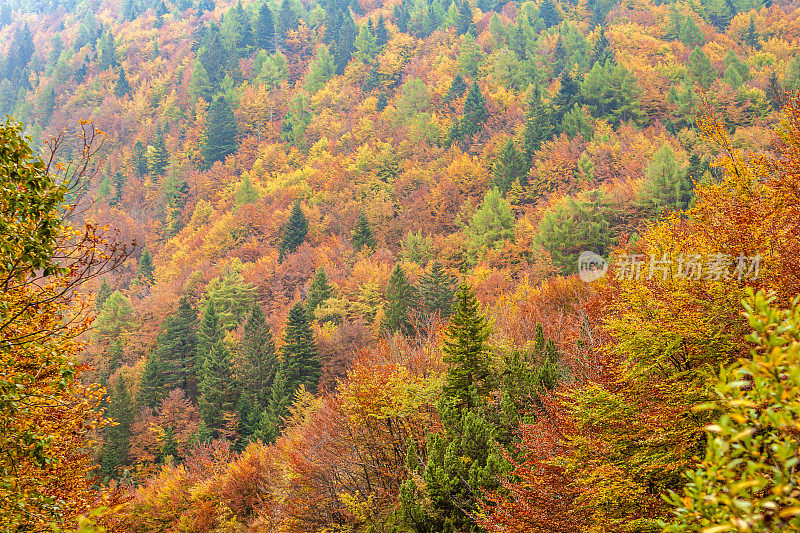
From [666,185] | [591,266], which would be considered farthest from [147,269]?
[666,185]

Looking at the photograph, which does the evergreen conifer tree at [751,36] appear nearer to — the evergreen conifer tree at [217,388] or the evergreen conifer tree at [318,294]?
the evergreen conifer tree at [318,294]

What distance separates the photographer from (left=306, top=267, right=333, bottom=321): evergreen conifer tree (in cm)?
4171

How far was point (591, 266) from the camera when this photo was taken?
35.1 m

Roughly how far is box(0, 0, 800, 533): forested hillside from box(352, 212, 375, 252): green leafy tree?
373mm

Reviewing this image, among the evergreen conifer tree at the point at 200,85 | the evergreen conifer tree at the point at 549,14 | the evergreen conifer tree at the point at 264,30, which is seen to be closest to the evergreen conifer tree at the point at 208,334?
the evergreen conifer tree at the point at 200,85

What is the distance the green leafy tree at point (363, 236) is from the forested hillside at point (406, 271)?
37 cm

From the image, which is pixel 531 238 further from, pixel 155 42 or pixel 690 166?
pixel 155 42

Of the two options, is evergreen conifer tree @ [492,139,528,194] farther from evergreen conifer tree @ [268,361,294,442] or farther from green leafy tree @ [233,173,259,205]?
→ evergreen conifer tree @ [268,361,294,442]

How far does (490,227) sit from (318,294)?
17735 millimetres

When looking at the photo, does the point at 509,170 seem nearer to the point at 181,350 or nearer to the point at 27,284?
the point at 181,350

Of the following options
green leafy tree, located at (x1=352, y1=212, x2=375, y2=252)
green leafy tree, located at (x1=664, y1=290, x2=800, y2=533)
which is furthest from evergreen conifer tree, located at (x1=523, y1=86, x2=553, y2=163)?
green leafy tree, located at (x1=664, y1=290, x2=800, y2=533)

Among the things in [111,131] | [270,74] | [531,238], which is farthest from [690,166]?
[111,131]

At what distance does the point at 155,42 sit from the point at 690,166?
374 feet

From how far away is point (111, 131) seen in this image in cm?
9600
